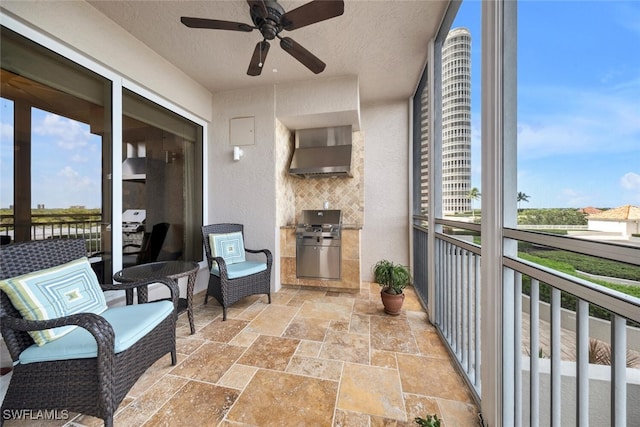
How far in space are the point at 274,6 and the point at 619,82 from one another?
1931 millimetres

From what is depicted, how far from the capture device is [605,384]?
3.88 ft

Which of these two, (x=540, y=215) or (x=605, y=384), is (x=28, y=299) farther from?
(x=605, y=384)

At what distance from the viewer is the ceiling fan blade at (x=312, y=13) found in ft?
4.88

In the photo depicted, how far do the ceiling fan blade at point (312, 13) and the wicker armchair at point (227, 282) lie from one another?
2.22 m

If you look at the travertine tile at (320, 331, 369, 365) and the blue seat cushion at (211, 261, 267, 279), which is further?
the blue seat cushion at (211, 261, 267, 279)

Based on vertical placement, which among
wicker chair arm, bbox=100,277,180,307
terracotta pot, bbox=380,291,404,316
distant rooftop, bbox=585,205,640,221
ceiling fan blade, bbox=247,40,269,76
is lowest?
terracotta pot, bbox=380,291,404,316

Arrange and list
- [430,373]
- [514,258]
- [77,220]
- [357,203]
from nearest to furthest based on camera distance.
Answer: [514,258] → [430,373] → [77,220] → [357,203]

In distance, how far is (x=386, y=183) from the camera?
144 inches

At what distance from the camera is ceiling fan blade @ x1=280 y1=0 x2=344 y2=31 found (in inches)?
58.6

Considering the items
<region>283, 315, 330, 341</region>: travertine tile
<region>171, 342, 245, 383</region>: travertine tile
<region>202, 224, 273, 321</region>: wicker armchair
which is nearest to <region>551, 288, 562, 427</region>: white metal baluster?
<region>283, 315, 330, 341</region>: travertine tile

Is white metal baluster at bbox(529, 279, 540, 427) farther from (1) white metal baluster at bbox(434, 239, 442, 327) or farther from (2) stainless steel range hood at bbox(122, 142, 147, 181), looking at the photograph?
(2) stainless steel range hood at bbox(122, 142, 147, 181)

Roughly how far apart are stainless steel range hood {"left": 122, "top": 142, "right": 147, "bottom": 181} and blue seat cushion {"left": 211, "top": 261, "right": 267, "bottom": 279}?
4.13 feet

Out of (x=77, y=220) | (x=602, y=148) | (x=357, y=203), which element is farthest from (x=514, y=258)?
(x=77, y=220)

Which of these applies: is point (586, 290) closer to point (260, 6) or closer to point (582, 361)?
point (582, 361)
